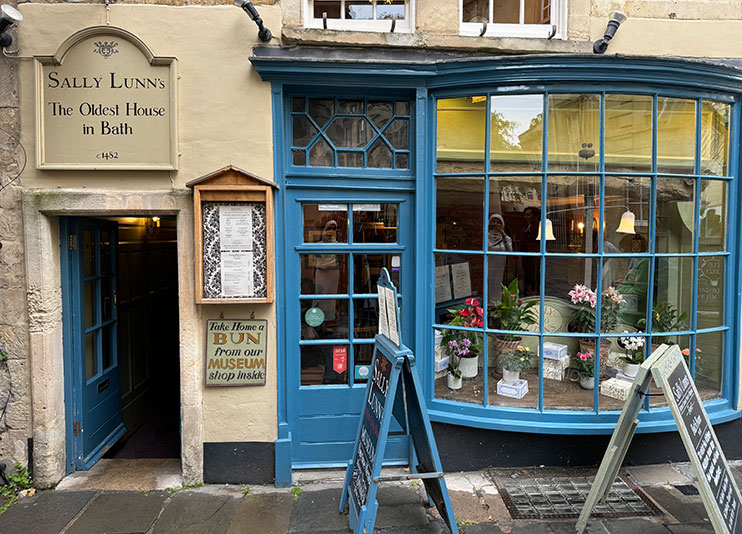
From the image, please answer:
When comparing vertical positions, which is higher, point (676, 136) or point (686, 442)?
point (676, 136)

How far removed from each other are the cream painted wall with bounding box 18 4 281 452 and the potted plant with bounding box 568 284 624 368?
2796 mm

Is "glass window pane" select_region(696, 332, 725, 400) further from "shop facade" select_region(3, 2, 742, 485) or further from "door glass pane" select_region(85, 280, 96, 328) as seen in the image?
"door glass pane" select_region(85, 280, 96, 328)

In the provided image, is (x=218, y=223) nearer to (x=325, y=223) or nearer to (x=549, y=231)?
(x=325, y=223)

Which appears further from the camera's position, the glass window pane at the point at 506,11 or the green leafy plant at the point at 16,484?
the glass window pane at the point at 506,11

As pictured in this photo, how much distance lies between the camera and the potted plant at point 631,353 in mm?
4070

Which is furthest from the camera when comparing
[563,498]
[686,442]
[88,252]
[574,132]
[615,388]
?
[88,252]

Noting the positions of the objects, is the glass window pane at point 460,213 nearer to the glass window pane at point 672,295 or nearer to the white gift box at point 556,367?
the white gift box at point 556,367

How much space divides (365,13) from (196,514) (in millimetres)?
4257

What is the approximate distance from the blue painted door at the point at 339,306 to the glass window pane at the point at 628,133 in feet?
5.76

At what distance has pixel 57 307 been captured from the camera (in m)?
3.92

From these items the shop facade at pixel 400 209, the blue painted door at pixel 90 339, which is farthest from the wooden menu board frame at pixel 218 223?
the blue painted door at pixel 90 339

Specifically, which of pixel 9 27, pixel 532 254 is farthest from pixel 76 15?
pixel 532 254

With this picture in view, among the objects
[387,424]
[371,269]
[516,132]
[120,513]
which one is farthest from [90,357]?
[516,132]

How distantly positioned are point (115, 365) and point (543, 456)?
422 cm
